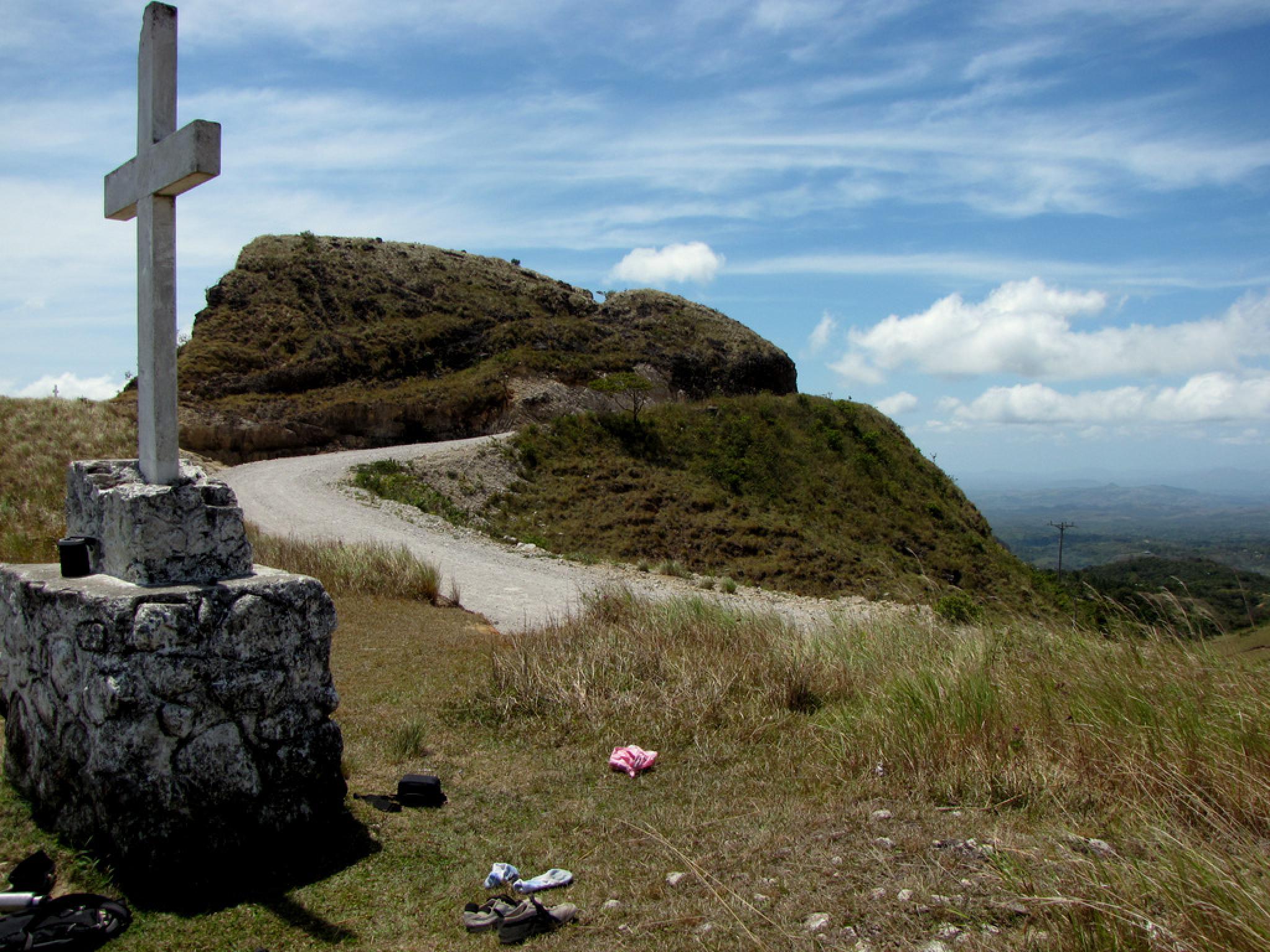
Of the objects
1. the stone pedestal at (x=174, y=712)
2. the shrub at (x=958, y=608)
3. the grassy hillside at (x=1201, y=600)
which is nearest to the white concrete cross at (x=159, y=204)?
the stone pedestal at (x=174, y=712)

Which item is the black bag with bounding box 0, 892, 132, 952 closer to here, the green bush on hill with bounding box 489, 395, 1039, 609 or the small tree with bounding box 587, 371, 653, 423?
the green bush on hill with bounding box 489, 395, 1039, 609

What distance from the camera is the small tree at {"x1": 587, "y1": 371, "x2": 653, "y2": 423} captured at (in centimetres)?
3856

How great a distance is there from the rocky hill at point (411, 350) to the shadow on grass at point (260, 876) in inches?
1030

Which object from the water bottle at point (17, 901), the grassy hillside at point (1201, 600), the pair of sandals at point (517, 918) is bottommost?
the pair of sandals at point (517, 918)

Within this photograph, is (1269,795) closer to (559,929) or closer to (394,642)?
(559,929)

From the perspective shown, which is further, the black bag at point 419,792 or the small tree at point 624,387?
the small tree at point 624,387

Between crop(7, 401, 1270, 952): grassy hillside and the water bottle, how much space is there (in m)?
0.34

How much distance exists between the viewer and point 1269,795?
12.0 feet

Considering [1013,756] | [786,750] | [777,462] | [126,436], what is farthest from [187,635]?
[777,462]

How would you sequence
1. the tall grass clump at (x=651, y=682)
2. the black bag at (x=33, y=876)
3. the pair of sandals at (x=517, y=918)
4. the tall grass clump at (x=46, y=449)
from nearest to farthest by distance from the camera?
1. the pair of sandals at (x=517, y=918)
2. the black bag at (x=33, y=876)
3. the tall grass clump at (x=651, y=682)
4. the tall grass clump at (x=46, y=449)

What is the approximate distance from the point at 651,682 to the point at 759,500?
1029 inches

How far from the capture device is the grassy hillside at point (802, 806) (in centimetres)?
306

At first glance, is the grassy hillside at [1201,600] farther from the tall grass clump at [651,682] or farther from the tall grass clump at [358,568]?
the tall grass clump at [358,568]

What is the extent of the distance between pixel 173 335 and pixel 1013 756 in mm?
4906
